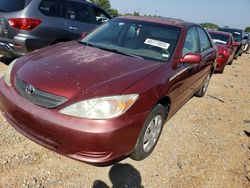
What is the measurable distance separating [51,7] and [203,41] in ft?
11.0

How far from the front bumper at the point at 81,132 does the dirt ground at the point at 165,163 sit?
379 mm

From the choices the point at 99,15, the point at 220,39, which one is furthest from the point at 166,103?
the point at 220,39

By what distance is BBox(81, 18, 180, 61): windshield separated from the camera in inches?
144

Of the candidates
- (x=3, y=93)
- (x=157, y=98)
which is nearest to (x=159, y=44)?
(x=157, y=98)

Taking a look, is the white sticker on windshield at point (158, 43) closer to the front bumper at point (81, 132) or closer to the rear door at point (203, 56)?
the rear door at point (203, 56)

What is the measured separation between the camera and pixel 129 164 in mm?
3193

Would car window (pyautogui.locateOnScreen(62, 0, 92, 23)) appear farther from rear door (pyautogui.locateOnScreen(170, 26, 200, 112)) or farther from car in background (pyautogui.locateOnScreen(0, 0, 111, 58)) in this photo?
rear door (pyautogui.locateOnScreen(170, 26, 200, 112))

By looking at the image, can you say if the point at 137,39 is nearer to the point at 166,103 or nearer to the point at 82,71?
the point at 166,103

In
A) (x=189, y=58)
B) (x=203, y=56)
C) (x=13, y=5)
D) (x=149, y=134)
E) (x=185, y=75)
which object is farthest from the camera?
(x=13, y=5)

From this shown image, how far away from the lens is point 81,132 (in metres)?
2.43

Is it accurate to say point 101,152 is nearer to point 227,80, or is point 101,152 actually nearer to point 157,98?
point 157,98

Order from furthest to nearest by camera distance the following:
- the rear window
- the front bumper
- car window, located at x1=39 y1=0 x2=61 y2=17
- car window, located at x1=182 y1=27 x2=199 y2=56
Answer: car window, located at x1=39 y1=0 x2=61 y2=17, the rear window, car window, located at x1=182 y1=27 x2=199 y2=56, the front bumper

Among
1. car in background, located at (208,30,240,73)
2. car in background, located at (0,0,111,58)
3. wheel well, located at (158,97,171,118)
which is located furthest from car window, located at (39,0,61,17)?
car in background, located at (208,30,240,73)

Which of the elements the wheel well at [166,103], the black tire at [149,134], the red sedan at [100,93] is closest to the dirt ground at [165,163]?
the black tire at [149,134]
